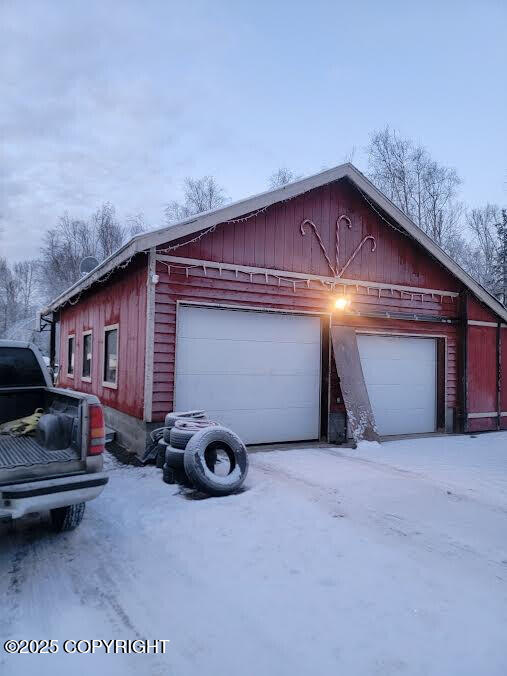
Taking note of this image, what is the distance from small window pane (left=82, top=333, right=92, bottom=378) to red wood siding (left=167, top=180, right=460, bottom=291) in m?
5.69

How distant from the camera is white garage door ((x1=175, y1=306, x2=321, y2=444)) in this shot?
8.13m

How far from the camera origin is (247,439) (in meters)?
8.66

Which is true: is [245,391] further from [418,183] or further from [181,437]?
[418,183]

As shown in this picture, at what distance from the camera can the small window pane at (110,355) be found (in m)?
9.69

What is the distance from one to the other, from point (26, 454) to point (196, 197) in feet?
114

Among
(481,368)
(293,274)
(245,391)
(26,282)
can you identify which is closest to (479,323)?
(481,368)

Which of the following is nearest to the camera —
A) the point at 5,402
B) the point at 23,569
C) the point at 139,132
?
the point at 23,569

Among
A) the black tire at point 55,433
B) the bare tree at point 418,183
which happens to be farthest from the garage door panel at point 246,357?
the bare tree at point 418,183

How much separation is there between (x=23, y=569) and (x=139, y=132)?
3429 cm

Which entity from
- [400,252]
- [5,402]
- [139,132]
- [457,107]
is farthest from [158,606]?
[139,132]

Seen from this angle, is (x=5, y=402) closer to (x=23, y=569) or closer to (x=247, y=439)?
(x=23, y=569)

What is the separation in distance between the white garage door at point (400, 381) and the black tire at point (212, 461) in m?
5.03

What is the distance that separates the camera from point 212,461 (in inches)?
233

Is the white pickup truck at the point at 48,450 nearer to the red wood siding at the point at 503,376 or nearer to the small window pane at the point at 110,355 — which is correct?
the small window pane at the point at 110,355
